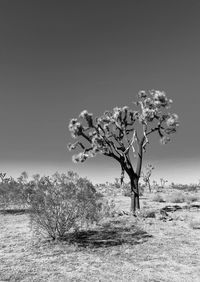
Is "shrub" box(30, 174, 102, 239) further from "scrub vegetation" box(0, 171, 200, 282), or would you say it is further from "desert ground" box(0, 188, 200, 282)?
"desert ground" box(0, 188, 200, 282)

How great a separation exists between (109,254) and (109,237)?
7.23 feet

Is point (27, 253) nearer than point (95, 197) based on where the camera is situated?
Yes

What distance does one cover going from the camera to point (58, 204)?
1085 centimetres

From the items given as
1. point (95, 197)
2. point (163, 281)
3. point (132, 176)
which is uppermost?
point (132, 176)

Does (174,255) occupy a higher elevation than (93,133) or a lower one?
lower

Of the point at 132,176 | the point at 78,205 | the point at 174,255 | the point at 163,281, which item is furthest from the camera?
the point at 132,176

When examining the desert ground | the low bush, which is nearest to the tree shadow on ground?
the desert ground

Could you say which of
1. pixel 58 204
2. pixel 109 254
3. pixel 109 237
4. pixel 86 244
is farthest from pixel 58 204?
pixel 109 254

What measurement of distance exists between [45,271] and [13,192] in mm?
16893

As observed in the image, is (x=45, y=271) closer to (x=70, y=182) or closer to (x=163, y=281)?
(x=163, y=281)

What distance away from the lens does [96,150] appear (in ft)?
62.9

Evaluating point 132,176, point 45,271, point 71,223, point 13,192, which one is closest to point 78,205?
point 71,223

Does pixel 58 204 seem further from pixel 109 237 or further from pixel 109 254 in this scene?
pixel 109 254

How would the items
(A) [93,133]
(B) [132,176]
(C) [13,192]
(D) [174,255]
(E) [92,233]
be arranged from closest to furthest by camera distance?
(D) [174,255] → (E) [92,233] → (B) [132,176] → (A) [93,133] → (C) [13,192]
